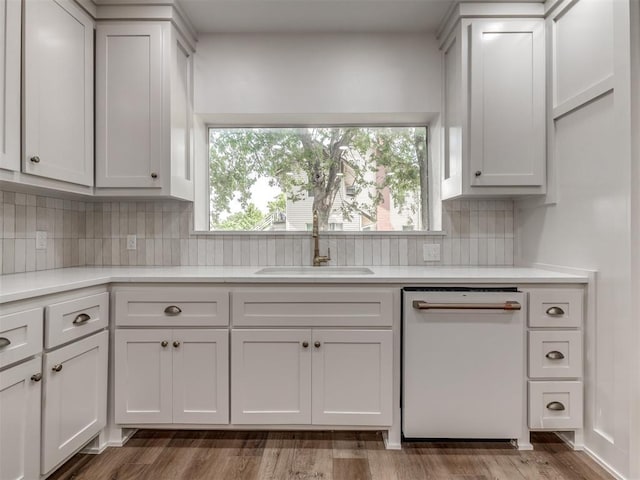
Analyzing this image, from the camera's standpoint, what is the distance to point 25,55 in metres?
1.70

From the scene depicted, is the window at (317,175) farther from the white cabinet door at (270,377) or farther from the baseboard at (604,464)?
the baseboard at (604,464)

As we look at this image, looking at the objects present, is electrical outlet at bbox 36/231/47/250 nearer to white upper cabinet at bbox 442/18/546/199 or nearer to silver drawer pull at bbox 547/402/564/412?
white upper cabinet at bbox 442/18/546/199

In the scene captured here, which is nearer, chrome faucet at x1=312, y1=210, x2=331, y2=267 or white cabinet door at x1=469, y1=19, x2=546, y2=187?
white cabinet door at x1=469, y1=19, x2=546, y2=187

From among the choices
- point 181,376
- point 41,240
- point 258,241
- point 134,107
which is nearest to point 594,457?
point 181,376

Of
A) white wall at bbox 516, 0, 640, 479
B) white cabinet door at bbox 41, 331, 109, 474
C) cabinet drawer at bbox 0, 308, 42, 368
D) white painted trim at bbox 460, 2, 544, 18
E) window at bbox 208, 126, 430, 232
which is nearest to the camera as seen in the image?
cabinet drawer at bbox 0, 308, 42, 368

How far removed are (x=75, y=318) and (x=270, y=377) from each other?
3.08 ft

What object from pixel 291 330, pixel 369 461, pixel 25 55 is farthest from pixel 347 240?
pixel 25 55

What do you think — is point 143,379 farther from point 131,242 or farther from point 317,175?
point 317,175

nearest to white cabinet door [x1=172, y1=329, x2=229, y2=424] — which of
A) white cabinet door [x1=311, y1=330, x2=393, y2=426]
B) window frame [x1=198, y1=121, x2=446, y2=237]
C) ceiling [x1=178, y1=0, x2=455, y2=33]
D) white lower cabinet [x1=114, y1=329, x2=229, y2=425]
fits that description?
white lower cabinet [x1=114, y1=329, x2=229, y2=425]

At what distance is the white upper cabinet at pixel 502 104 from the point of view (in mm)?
2172

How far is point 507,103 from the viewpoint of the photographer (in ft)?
7.15

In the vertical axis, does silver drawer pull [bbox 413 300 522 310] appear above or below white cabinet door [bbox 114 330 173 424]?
above

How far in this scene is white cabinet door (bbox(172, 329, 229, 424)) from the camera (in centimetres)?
191

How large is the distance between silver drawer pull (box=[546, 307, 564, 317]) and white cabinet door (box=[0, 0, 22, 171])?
8.57ft
